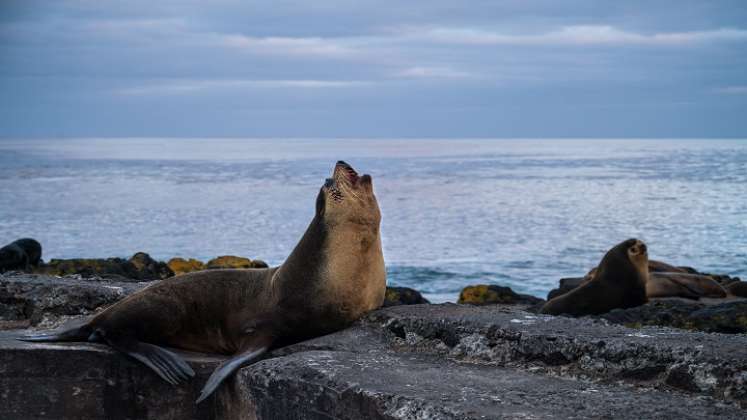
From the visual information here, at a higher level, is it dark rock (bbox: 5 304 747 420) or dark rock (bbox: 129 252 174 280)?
dark rock (bbox: 5 304 747 420)

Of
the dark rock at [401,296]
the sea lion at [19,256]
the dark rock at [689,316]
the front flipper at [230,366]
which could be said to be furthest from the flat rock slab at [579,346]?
the sea lion at [19,256]

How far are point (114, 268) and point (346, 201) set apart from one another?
8450mm

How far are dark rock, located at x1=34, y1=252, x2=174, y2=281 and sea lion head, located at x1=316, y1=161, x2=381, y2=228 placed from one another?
7761 millimetres

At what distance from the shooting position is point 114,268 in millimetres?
13461

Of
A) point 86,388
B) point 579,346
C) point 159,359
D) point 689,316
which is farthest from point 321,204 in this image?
point 689,316

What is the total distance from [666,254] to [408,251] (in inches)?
258

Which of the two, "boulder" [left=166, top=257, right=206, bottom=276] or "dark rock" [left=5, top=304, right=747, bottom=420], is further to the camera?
"boulder" [left=166, top=257, right=206, bottom=276]

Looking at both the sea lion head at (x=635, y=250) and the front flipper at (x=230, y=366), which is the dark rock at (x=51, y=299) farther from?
the sea lion head at (x=635, y=250)

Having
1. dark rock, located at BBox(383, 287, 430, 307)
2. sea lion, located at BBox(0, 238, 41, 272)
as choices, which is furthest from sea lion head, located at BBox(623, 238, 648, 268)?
sea lion, located at BBox(0, 238, 41, 272)

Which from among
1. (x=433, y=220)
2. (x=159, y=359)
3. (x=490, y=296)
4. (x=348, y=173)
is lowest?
(x=433, y=220)

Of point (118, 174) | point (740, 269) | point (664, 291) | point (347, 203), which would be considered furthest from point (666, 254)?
point (118, 174)

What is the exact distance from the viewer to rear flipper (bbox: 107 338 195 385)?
205 inches

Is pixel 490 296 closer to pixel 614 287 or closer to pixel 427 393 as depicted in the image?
pixel 614 287

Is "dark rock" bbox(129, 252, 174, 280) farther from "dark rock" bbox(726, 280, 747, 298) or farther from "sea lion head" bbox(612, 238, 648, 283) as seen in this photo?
"dark rock" bbox(726, 280, 747, 298)
